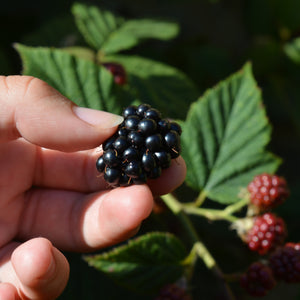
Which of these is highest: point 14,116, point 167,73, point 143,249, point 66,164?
point 14,116

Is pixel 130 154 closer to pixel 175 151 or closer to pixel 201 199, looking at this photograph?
pixel 175 151

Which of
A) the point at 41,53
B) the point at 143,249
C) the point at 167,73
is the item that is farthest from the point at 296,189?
the point at 41,53

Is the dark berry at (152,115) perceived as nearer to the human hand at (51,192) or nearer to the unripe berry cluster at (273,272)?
the human hand at (51,192)

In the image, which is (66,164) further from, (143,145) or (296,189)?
(296,189)

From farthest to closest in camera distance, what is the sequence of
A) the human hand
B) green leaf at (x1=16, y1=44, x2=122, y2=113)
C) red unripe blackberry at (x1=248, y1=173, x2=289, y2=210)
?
green leaf at (x1=16, y1=44, x2=122, y2=113) → red unripe blackberry at (x1=248, y1=173, x2=289, y2=210) → the human hand

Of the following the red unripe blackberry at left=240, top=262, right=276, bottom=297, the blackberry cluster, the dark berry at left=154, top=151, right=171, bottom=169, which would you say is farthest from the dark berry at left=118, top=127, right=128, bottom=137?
the red unripe blackberry at left=240, top=262, right=276, bottom=297

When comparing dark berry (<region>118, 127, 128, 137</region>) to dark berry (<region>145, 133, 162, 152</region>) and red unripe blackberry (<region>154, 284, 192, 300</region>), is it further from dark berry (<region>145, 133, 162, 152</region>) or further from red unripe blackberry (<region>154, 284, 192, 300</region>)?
red unripe blackberry (<region>154, 284, 192, 300</region>)
